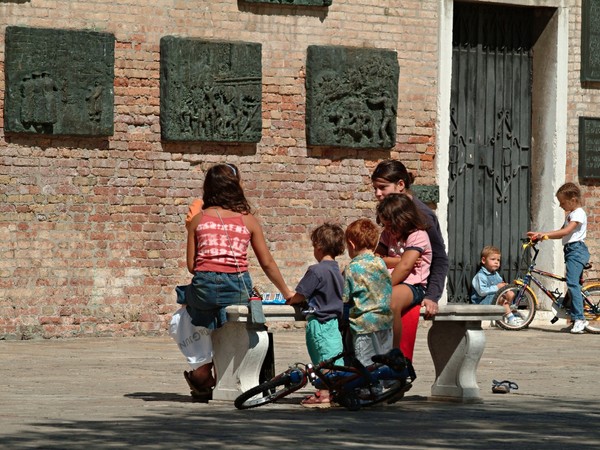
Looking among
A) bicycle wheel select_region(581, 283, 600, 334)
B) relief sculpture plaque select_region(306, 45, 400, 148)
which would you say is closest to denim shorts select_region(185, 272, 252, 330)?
relief sculpture plaque select_region(306, 45, 400, 148)

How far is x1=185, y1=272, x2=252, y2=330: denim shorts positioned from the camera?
10.4 m

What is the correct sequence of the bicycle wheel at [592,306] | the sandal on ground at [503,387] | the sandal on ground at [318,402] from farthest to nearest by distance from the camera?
the bicycle wheel at [592,306]
the sandal on ground at [503,387]
the sandal on ground at [318,402]

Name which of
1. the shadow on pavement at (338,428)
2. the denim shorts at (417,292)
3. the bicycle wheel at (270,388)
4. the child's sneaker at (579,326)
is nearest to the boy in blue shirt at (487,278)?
the child's sneaker at (579,326)

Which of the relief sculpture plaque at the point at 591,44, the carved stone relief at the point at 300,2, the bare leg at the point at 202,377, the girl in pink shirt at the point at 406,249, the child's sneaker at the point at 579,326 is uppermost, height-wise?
the carved stone relief at the point at 300,2

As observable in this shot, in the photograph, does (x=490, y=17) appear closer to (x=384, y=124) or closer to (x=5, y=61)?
(x=384, y=124)

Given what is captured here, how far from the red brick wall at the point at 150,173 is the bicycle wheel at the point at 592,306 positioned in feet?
8.72

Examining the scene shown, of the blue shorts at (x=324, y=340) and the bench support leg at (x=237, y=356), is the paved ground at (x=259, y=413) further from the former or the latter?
the blue shorts at (x=324, y=340)

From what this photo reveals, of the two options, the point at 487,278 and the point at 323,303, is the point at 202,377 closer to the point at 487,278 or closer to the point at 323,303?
the point at 323,303

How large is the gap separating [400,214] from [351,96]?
27.2ft

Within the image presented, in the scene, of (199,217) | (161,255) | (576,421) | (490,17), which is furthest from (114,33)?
(576,421)

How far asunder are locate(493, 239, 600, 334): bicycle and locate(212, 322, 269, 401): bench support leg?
8.54 metres

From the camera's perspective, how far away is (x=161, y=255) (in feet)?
57.5

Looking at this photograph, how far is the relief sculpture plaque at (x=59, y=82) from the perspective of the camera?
1661cm

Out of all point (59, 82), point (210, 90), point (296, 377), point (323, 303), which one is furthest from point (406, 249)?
point (210, 90)
